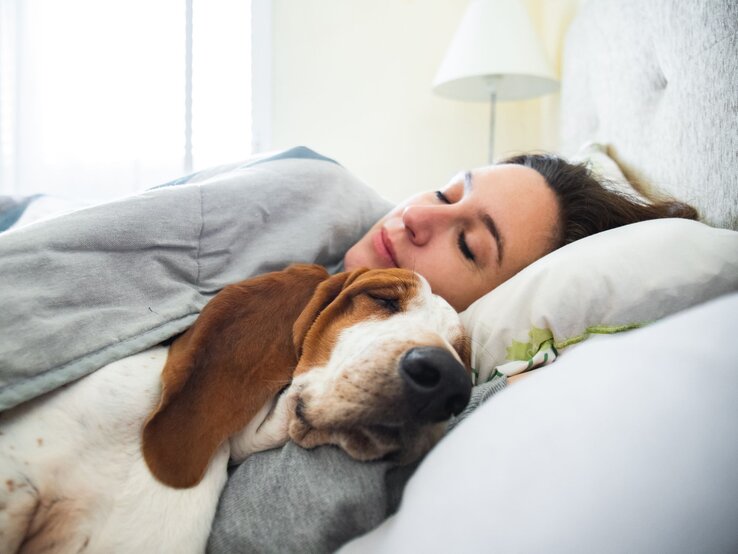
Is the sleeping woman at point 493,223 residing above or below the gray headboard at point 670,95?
below

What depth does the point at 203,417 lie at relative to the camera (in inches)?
29.8

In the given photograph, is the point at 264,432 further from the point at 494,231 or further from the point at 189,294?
the point at 494,231

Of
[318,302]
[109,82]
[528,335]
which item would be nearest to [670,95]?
Answer: [528,335]

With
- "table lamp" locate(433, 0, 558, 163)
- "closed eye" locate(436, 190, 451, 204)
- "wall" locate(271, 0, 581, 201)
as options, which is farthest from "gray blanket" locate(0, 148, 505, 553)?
"wall" locate(271, 0, 581, 201)

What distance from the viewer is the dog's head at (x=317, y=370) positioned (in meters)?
0.71

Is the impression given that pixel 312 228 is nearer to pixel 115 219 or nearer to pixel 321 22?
pixel 115 219

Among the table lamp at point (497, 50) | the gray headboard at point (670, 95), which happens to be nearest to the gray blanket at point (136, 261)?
the gray headboard at point (670, 95)

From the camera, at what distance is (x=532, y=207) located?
1271 mm

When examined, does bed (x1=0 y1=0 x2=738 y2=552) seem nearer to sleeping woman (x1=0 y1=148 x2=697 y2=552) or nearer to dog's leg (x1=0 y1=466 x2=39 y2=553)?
sleeping woman (x1=0 y1=148 x2=697 y2=552)

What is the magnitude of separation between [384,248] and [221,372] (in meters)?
0.59

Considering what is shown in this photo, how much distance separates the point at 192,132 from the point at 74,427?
3.36 metres

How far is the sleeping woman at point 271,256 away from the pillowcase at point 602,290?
0.54 feet

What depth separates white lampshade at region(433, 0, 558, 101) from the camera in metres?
2.64

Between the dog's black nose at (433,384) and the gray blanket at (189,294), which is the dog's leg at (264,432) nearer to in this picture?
the gray blanket at (189,294)
